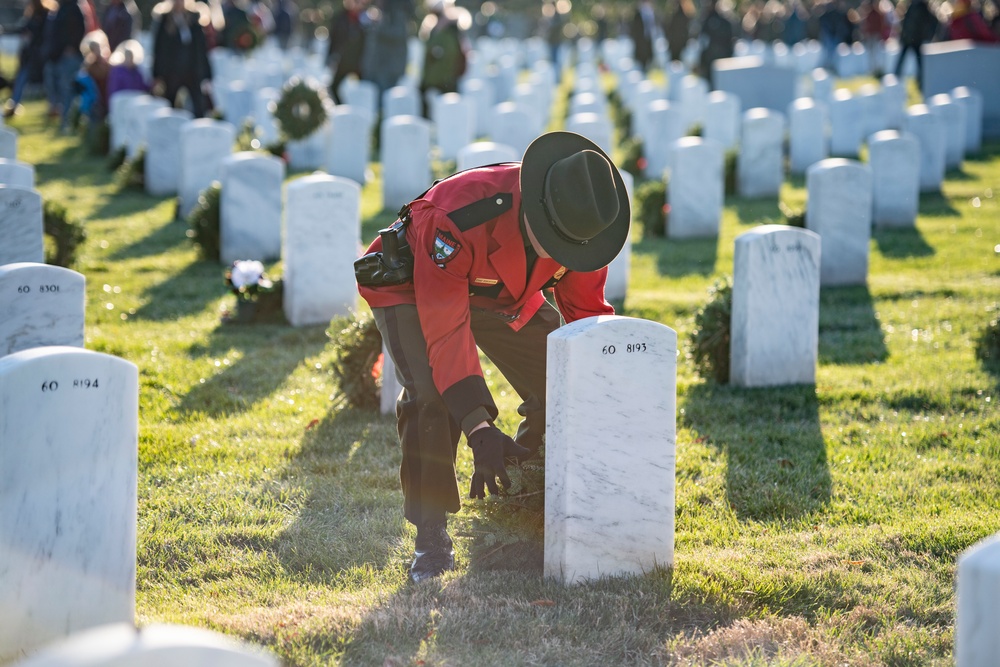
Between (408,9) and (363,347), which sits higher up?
(408,9)

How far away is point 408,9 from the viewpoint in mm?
18578

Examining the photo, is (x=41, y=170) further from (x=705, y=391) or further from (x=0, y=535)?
(x=0, y=535)

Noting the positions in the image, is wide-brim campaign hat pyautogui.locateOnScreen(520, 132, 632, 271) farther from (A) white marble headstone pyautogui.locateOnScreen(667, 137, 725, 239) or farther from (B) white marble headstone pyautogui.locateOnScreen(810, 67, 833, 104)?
(B) white marble headstone pyautogui.locateOnScreen(810, 67, 833, 104)

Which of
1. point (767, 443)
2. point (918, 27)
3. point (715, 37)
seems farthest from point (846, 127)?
point (767, 443)

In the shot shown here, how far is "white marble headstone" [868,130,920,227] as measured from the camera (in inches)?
471

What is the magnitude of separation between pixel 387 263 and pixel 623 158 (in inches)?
535

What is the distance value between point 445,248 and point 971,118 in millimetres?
15195

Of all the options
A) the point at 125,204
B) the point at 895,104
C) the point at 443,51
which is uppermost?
the point at 443,51

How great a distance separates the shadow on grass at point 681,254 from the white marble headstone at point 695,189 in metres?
0.15

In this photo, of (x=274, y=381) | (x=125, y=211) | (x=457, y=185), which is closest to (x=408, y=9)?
(x=125, y=211)

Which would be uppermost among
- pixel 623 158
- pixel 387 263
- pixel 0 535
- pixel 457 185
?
pixel 457 185

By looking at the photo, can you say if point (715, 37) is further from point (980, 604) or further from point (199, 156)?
point (980, 604)

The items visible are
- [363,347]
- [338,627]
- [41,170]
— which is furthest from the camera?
[41,170]

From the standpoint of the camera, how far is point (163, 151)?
14.3m
